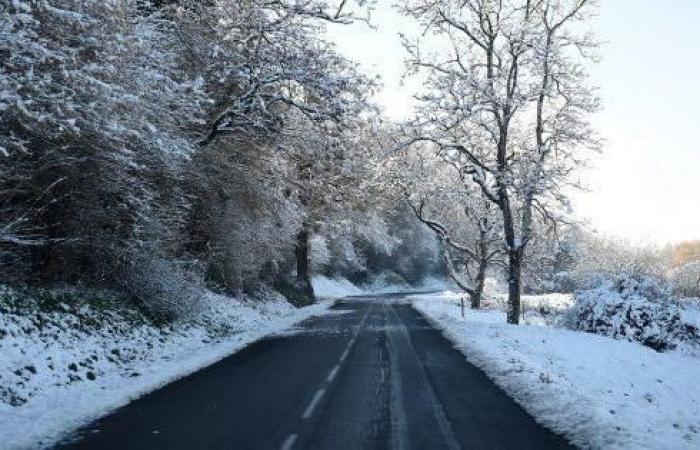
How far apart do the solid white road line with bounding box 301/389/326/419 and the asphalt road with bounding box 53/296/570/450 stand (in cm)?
2

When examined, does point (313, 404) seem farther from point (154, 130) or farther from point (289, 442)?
point (154, 130)

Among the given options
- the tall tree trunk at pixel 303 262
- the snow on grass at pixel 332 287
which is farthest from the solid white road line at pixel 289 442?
the snow on grass at pixel 332 287

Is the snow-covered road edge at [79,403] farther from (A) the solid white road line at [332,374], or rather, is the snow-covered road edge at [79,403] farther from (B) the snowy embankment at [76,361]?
(A) the solid white road line at [332,374]

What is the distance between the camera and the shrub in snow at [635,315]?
24.7m

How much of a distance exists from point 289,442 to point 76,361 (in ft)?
20.3

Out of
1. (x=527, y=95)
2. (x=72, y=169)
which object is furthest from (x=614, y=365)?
(x=72, y=169)

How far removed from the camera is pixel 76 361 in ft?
42.3

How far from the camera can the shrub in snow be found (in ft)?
81.1

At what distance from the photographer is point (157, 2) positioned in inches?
909

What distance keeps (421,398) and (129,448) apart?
521cm

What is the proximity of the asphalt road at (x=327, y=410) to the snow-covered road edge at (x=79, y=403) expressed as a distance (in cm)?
33

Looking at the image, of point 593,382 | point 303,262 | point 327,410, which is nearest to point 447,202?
point 303,262

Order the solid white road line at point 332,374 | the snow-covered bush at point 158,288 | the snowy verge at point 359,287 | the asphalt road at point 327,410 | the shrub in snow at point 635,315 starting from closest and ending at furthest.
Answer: the asphalt road at point 327,410
the solid white road line at point 332,374
the snow-covered bush at point 158,288
the shrub in snow at point 635,315
the snowy verge at point 359,287

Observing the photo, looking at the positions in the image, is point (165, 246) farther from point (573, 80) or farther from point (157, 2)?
point (573, 80)
